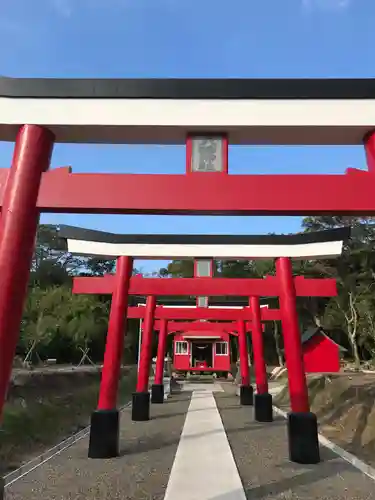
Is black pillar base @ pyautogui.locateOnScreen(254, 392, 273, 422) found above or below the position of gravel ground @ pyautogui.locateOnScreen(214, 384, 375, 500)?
above

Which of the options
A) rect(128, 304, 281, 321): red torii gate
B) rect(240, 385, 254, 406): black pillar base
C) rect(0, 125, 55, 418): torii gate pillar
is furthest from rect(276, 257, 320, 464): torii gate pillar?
rect(240, 385, 254, 406): black pillar base

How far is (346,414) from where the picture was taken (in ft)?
34.3

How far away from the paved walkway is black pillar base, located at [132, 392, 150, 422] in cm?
183

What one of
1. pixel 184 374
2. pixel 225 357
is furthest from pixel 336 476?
pixel 184 374

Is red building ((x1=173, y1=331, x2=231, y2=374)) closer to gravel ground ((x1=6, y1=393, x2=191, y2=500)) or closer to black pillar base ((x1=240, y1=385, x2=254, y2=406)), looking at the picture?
black pillar base ((x1=240, y1=385, x2=254, y2=406))

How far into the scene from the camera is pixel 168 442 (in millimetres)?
8516

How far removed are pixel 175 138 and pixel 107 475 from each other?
482cm

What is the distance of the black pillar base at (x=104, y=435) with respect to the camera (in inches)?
275

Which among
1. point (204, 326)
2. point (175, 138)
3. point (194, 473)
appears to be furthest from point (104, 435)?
point (204, 326)

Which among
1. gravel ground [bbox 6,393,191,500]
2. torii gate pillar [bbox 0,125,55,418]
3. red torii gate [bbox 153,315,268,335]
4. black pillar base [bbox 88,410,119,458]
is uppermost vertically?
red torii gate [bbox 153,315,268,335]

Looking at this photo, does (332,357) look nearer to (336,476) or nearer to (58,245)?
(336,476)

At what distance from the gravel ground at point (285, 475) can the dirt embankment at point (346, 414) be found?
1044 mm

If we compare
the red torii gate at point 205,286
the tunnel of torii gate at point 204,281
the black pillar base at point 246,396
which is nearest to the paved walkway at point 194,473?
the tunnel of torii gate at point 204,281

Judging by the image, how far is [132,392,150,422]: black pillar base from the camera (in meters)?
11.5
